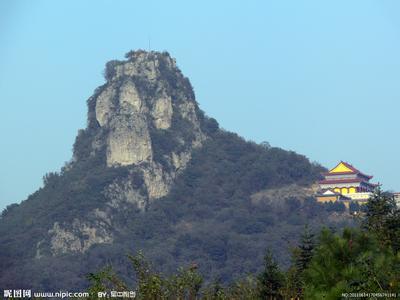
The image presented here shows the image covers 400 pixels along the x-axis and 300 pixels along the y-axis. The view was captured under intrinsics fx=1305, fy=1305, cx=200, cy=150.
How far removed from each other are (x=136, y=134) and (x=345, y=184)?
1135 inches

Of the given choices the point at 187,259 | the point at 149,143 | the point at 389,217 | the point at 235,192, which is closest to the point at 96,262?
the point at 187,259

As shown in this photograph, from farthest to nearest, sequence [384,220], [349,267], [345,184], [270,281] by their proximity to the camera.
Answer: [345,184] → [384,220] → [270,281] → [349,267]

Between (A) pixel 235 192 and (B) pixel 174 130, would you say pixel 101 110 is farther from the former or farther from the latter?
(A) pixel 235 192

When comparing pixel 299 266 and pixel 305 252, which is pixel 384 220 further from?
pixel 299 266

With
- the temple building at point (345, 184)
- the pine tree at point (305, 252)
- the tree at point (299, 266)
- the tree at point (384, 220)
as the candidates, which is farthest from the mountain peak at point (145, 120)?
the tree at point (384, 220)

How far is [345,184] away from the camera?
174625mm

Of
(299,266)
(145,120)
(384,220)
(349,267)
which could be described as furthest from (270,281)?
(145,120)

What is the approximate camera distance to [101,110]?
18262cm

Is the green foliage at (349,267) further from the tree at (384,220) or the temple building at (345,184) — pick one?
the temple building at (345,184)

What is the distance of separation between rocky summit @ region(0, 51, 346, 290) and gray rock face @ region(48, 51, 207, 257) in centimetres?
18

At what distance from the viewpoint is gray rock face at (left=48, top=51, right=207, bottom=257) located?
563 feet

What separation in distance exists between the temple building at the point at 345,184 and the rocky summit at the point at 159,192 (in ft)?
10.6

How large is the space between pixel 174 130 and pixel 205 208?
12.0 meters

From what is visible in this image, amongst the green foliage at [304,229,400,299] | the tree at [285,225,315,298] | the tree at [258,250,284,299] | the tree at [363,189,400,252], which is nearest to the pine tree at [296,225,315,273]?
the tree at [285,225,315,298]
